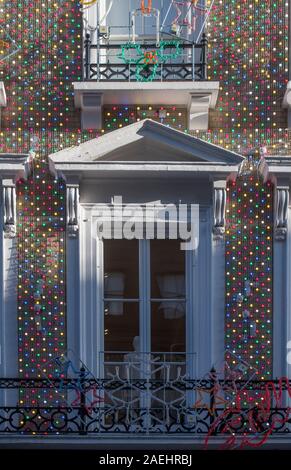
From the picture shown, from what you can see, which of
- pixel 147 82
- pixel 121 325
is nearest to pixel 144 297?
pixel 121 325

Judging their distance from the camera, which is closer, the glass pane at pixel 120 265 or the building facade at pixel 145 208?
the building facade at pixel 145 208

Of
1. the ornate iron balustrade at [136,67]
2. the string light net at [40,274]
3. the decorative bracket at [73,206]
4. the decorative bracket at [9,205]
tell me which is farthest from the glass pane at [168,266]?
the ornate iron balustrade at [136,67]

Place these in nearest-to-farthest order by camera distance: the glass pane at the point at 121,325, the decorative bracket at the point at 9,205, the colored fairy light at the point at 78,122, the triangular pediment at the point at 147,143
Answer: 1. the triangular pediment at the point at 147,143
2. the decorative bracket at the point at 9,205
3. the colored fairy light at the point at 78,122
4. the glass pane at the point at 121,325

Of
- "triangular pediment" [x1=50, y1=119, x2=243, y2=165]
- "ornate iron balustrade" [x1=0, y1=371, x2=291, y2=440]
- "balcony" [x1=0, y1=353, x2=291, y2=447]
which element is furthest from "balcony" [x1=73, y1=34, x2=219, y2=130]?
"ornate iron balustrade" [x1=0, y1=371, x2=291, y2=440]

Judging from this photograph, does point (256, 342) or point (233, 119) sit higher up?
point (233, 119)

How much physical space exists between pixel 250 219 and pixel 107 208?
173 centimetres

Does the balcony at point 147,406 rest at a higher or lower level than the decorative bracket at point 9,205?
lower

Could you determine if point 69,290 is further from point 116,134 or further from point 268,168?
point 268,168

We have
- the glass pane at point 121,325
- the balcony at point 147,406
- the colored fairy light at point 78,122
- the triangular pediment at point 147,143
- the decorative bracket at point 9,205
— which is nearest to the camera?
the balcony at point 147,406

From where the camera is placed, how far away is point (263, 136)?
37.2 feet

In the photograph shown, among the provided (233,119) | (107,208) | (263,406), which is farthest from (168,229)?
(263,406)

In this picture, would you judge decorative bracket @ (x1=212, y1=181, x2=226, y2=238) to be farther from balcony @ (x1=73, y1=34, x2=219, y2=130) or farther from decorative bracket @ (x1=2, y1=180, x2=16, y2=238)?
decorative bracket @ (x1=2, y1=180, x2=16, y2=238)

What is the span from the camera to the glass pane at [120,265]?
11.3 m

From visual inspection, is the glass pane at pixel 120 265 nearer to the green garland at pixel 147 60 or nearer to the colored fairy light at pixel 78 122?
the colored fairy light at pixel 78 122
